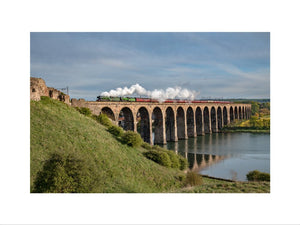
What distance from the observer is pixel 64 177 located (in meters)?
10.0

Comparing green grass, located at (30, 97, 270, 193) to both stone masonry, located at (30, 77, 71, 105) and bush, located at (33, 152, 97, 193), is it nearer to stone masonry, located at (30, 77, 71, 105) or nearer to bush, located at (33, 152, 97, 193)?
bush, located at (33, 152, 97, 193)

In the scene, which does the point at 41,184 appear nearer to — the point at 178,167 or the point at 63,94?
the point at 178,167

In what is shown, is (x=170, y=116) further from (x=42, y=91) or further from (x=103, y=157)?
(x=103, y=157)

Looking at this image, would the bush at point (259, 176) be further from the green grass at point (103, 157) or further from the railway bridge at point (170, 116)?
the railway bridge at point (170, 116)

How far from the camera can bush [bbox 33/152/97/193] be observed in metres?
9.97

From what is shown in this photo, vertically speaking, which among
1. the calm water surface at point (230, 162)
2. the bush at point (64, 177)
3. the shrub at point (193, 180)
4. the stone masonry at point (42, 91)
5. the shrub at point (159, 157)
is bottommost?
the calm water surface at point (230, 162)

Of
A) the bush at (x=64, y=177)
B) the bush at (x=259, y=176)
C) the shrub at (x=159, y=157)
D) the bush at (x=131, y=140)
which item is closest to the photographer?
the bush at (x=64, y=177)

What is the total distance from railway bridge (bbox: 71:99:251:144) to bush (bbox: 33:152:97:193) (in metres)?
17.3

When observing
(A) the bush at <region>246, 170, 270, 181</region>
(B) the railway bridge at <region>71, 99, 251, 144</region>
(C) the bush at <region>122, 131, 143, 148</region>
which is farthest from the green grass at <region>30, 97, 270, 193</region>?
(B) the railway bridge at <region>71, 99, 251, 144</region>

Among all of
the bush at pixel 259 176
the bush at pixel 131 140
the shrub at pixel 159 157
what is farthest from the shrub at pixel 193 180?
the bush at pixel 131 140

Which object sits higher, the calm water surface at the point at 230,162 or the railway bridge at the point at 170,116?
the railway bridge at the point at 170,116

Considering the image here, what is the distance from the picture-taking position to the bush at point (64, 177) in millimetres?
9966

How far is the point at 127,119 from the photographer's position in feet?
129
